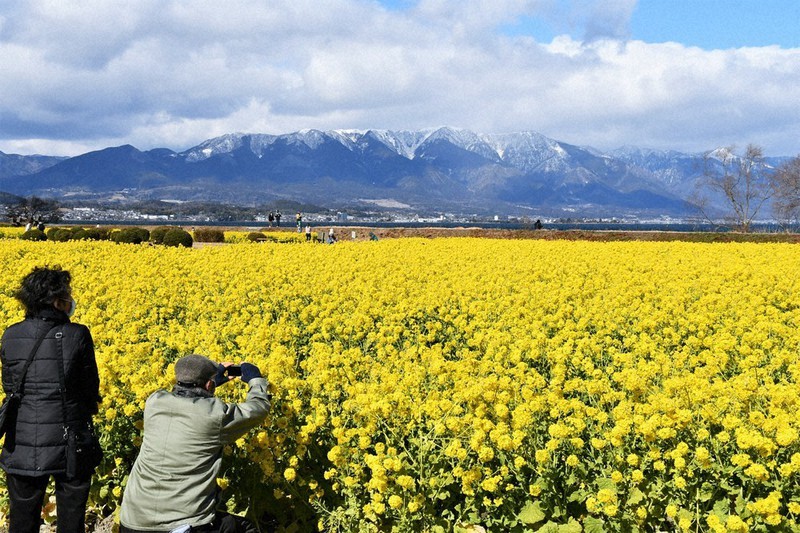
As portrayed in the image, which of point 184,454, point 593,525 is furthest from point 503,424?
point 184,454

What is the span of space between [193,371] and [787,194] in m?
72.0

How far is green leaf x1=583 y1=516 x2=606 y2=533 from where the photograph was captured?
168 inches

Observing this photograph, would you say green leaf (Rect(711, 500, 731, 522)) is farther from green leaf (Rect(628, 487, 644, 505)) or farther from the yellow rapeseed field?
green leaf (Rect(628, 487, 644, 505))

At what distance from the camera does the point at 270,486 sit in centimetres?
538

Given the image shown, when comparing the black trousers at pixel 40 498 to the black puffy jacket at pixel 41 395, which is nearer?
the black puffy jacket at pixel 41 395

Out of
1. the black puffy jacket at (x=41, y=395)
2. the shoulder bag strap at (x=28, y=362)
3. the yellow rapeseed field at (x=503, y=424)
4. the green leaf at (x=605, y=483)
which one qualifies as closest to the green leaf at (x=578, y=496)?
the yellow rapeseed field at (x=503, y=424)

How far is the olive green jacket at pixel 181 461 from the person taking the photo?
13.6 ft

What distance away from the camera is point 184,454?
415 centimetres

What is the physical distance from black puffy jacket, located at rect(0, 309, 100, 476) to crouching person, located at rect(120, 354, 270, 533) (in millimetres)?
763

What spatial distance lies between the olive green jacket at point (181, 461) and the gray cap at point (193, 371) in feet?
0.37

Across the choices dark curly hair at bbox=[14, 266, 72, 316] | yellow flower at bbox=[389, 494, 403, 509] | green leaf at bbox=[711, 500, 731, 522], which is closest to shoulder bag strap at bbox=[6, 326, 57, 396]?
dark curly hair at bbox=[14, 266, 72, 316]

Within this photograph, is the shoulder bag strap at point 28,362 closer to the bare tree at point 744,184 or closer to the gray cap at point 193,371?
the gray cap at point 193,371

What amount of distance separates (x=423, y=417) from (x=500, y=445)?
1101 mm

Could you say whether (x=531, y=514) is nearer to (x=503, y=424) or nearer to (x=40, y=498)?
(x=503, y=424)
